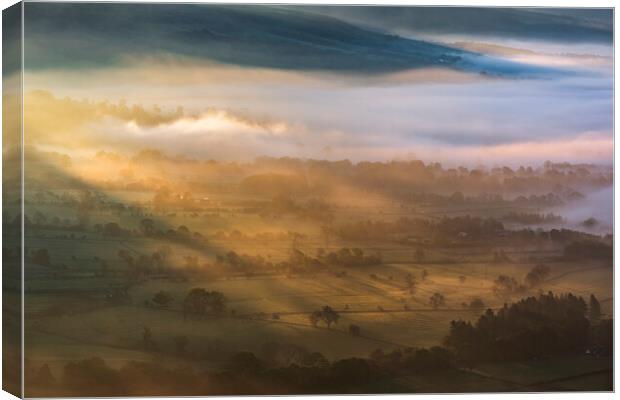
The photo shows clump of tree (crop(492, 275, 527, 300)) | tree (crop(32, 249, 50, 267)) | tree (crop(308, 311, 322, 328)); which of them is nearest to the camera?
tree (crop(32, 249, 50, 267))

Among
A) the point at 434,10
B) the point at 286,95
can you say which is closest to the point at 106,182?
the point at 286,95

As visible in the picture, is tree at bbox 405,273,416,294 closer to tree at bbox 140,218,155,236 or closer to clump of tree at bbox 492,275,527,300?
clump of tree at bbox 492,275,527,300

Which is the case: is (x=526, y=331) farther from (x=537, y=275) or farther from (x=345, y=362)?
(x=345, y=362)

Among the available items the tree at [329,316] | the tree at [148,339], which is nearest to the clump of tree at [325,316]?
the tree at [329,316]

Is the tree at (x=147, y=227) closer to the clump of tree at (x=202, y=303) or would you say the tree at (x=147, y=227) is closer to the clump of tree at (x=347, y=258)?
the clump of tree at (x=202, y=303)

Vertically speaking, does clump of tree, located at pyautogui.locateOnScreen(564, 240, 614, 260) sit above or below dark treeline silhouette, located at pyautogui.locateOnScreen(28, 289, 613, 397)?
above

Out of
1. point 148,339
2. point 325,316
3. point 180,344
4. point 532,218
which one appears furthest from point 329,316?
point 532,218

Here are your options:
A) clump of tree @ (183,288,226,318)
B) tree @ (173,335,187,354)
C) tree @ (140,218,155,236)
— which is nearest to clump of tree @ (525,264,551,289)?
clump of tree @ (183,288,226,318)
